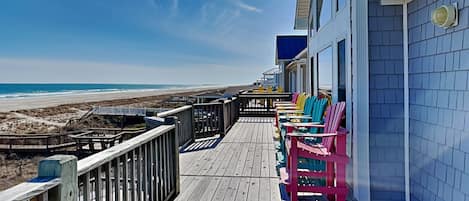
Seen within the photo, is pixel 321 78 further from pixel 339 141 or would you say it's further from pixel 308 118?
pixel 339 141

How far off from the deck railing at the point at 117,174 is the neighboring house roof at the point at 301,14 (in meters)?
6.22

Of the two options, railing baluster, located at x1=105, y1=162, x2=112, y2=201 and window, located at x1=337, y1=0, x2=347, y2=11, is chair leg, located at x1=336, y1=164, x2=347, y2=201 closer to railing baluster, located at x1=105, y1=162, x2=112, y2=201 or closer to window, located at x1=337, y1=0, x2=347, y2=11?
window, located at x1=337, y1=0, x2=347, y2=11

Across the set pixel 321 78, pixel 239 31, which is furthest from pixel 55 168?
pixel 239 31

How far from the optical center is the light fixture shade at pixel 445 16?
2.25 m

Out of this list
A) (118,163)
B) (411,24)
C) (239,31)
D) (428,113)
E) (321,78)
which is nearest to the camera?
(118,163)

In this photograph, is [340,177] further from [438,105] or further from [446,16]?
[446,16]

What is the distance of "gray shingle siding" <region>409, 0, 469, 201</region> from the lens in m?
2.20

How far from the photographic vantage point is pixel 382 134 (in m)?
3.23

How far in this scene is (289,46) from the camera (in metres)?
17.3

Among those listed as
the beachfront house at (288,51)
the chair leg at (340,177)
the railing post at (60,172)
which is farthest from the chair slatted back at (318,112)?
the beachfront house at (288,51)

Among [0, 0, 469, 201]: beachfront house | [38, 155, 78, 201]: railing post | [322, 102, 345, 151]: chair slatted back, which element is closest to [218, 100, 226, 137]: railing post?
→ [0, 0, 469, 201]: beachfront house

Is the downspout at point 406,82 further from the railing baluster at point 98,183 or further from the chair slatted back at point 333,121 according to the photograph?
the railing baluster at point 98,183

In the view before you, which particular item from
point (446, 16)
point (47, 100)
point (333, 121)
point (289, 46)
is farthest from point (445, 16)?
point (47, 100)

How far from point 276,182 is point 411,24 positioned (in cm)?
226
